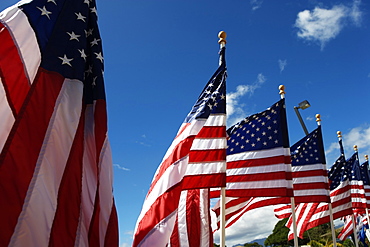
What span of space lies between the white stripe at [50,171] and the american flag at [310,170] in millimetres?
9401

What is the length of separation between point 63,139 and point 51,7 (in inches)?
74.4

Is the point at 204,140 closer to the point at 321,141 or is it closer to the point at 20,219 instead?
the point at 20,219

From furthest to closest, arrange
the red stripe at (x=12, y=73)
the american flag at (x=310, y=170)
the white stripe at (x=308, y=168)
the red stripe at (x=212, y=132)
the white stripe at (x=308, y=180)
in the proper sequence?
the white stripe at (x=308, y=168)
the white stripe at (x=308, y=180)
the american flag at (x=310, y=170)
the red stripe at (x=212, y=132)
the red stripe at (x=12, y=73)

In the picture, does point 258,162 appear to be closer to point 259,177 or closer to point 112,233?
point 259,177

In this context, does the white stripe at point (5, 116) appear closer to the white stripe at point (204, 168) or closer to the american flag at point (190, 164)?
the american flag at point (190, 164)

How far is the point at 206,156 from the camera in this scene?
324 inches

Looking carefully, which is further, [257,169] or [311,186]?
[311,186]

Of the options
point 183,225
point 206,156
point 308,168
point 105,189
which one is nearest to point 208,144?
point 206,156

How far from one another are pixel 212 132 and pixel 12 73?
17.8 ft

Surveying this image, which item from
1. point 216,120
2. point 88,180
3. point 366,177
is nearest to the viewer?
point 88,180

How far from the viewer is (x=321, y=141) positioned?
1340 centimetres

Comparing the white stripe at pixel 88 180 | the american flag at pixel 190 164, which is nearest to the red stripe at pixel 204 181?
the american flag at pixel 190 164

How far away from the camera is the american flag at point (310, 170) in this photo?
11797mm

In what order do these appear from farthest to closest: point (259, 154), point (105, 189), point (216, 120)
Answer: point (259, 154) < point (216, 120) < point (105, 189)
